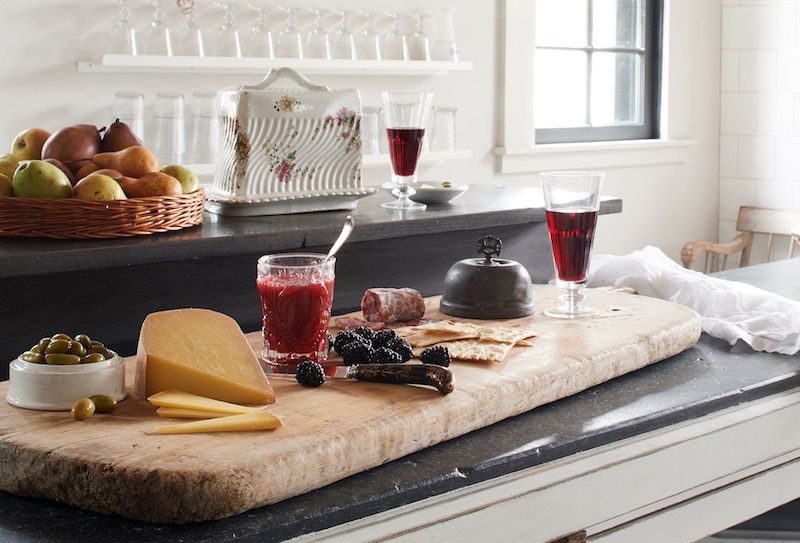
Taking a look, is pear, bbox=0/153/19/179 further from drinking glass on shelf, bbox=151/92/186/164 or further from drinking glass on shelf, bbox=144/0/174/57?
drinking glass on shelf, bbox=144/0/174/57

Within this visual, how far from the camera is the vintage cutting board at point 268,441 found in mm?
1033

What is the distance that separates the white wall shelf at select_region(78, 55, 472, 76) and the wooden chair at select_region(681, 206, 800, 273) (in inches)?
69.6

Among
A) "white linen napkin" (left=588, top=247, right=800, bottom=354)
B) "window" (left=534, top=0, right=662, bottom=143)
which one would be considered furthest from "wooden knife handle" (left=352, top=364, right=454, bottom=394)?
"window" (left=534, top=0, right=662, bottom=143)

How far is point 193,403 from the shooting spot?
3.95ft

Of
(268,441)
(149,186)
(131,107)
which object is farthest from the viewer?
(131,107)

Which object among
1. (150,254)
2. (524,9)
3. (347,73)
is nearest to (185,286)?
(150,254)

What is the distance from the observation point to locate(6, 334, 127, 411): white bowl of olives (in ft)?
4.04

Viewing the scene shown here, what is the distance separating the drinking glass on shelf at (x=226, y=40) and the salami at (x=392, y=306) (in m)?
2.33

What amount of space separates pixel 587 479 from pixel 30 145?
54.7 inches

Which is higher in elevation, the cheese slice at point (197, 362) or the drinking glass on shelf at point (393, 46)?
the drinking glass on shelf at point (393, 46)

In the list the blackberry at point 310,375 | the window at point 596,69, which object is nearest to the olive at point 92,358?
the blackberry at point 310,375

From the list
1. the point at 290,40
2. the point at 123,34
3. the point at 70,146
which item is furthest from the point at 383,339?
the point at 290,40

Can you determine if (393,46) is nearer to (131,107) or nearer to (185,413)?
(131,107)

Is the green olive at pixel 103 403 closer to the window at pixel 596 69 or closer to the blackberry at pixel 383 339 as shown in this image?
the blackberry at pixel 383 339
